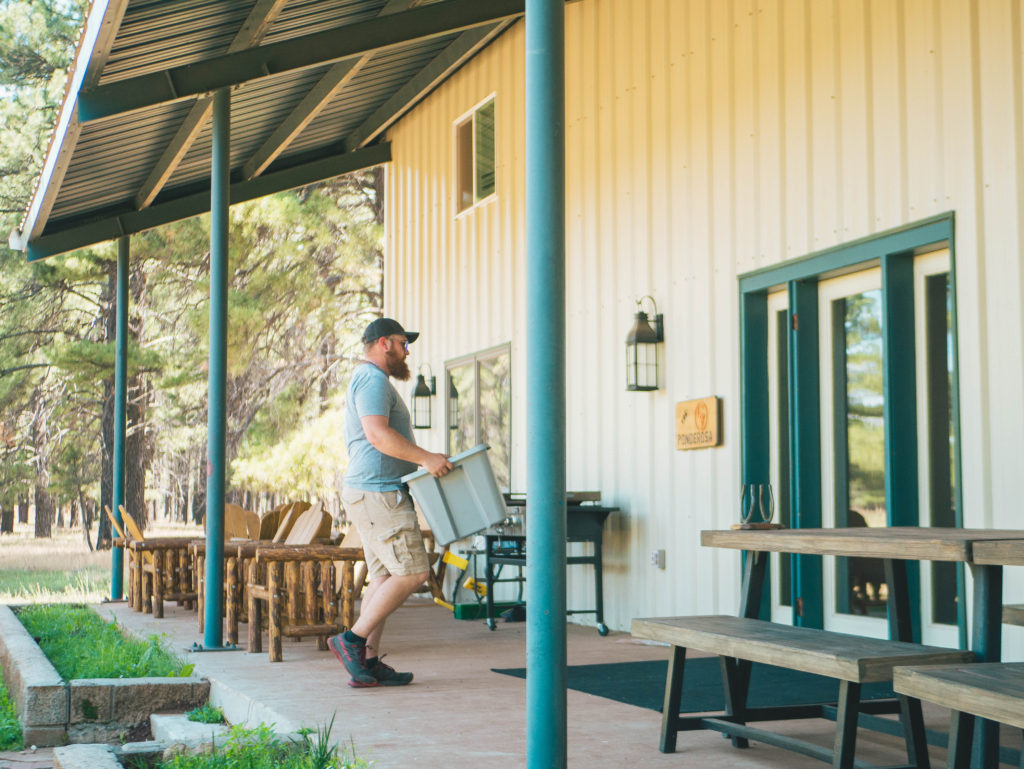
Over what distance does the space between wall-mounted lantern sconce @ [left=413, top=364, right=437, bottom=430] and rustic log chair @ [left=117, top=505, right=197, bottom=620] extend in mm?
Result: 2973

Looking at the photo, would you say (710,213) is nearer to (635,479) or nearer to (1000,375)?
(635,479)

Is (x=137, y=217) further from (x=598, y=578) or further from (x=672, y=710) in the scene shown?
(x=672, y=710)

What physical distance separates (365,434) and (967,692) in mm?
3482

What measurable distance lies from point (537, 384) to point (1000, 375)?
2.84 meters

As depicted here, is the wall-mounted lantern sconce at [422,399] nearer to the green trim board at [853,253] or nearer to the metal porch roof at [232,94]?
the metal porch roof at [232,94]

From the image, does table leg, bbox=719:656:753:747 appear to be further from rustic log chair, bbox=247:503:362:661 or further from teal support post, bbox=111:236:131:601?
teal support post, bbox=111:236:131:601

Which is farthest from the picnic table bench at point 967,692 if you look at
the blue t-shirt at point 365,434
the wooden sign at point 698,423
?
the wooden sign at point 698,423

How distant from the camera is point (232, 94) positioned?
27.6ft

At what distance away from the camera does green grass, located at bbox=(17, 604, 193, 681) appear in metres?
6.07

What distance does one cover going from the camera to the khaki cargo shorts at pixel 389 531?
5.39m

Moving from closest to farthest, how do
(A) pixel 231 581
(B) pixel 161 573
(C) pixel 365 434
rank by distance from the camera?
(C) pixel 365 434
(A) pixel 231 581
(B) pixel 161 573

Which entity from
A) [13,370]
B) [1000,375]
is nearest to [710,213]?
[1000,375]

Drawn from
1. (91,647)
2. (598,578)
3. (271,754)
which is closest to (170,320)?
(91,647)

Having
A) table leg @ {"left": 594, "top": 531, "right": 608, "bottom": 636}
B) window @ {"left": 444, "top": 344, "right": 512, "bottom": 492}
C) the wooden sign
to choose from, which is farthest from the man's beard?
window @ {"left": 444, "top": 344, "right": 512, "bottom": 492}
